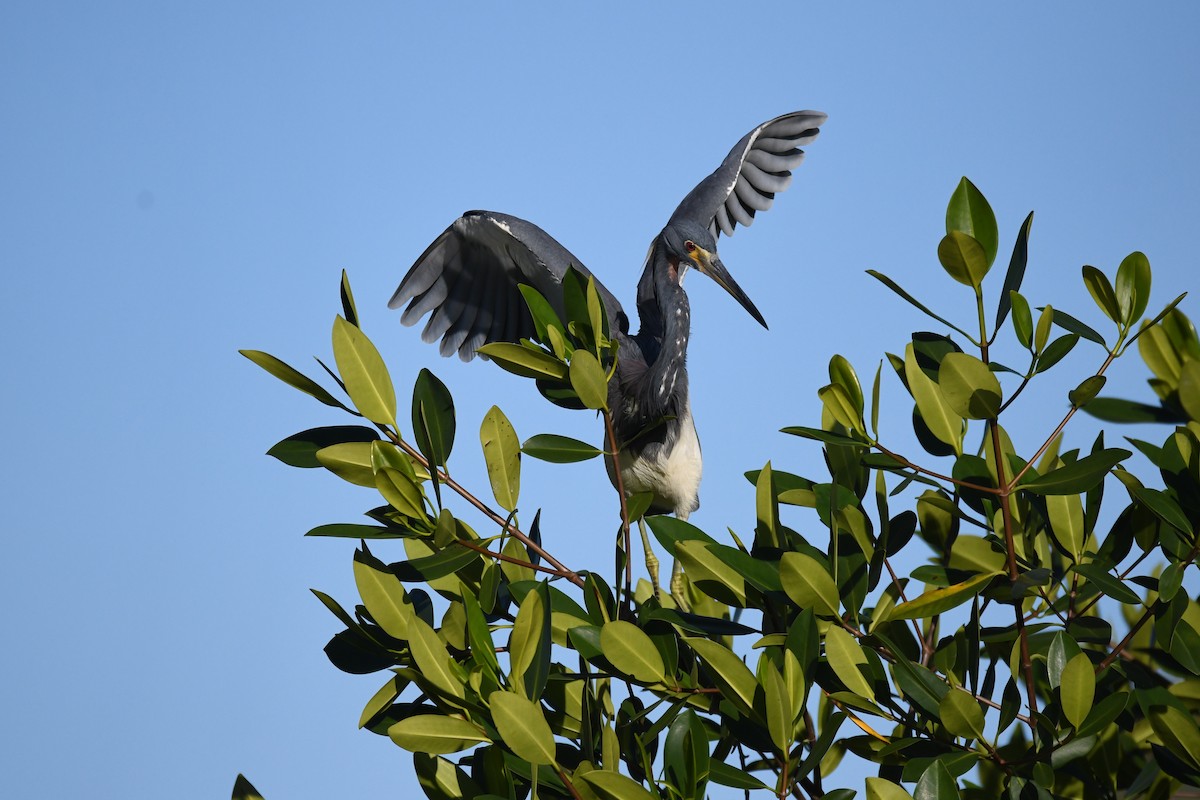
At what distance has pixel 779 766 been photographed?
167 cm

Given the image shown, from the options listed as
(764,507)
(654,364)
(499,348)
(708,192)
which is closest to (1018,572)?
(764,507)

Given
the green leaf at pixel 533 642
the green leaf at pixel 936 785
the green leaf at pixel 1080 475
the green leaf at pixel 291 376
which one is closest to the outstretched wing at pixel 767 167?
the green leaf at pixel 291 376

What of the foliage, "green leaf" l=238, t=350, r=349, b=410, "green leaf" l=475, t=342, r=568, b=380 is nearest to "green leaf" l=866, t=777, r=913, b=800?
the foliage

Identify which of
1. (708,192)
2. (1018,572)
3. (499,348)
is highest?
(708,192)

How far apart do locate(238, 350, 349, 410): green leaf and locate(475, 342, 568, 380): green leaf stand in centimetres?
28

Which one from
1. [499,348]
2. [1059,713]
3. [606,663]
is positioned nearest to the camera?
[1059,713]

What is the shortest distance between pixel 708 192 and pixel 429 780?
4149 millimetres

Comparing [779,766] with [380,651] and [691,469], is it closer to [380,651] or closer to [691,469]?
[380,651]

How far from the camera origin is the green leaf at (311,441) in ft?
6.22

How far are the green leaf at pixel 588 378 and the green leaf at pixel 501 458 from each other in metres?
0.17

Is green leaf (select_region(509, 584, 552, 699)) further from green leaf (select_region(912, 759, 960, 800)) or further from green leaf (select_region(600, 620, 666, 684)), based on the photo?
green leaf (select_region(912, 759, 960, 800))

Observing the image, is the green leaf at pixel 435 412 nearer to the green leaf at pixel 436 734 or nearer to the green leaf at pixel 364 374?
the green leaf at pixel 364 374

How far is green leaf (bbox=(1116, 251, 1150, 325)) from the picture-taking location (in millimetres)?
1662

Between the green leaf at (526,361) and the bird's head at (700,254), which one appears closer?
the green leaf at (526,361)
